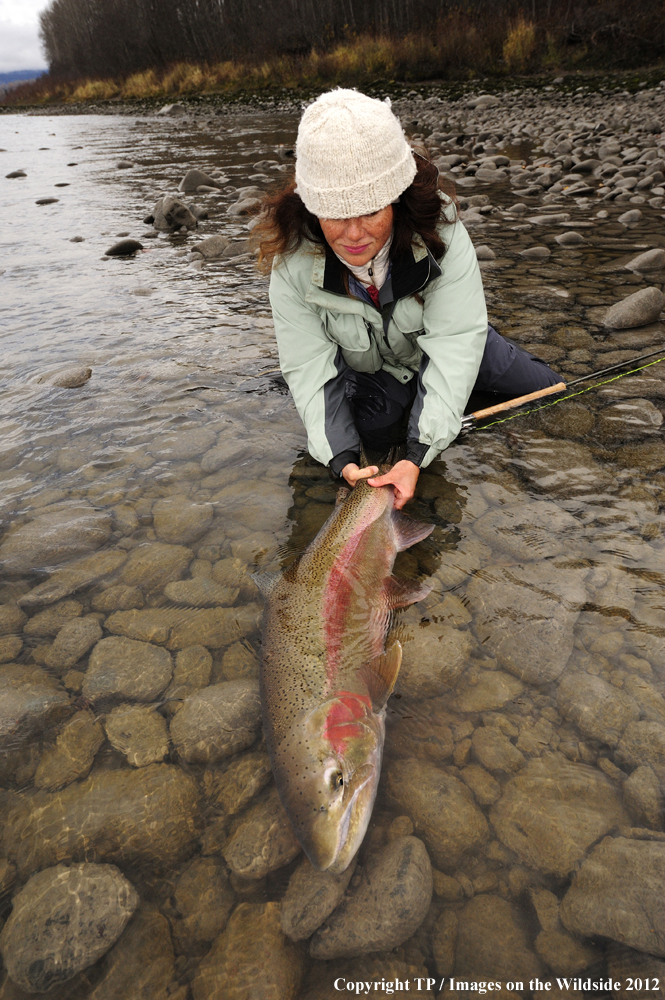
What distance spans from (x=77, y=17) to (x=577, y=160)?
77713 mm

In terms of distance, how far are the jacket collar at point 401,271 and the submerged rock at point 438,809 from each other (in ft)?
7.34

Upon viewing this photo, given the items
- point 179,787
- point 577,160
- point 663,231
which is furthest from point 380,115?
point 577,160

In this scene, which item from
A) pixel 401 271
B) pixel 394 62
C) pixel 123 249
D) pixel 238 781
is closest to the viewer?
pixel 238 781

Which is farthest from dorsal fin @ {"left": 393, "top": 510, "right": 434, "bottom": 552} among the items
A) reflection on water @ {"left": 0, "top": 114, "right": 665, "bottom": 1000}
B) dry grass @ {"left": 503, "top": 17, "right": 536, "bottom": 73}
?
dry grass @ {"left": 503, "top": 17, "right": 536, "bottom": 73}

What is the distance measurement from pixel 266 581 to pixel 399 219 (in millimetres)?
1864

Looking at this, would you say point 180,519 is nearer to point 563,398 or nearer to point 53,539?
point 53,539

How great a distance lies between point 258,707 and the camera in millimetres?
2451

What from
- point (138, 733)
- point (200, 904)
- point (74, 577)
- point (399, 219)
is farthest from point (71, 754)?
point (399, 219)

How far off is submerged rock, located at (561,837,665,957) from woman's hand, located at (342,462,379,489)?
1893 mm

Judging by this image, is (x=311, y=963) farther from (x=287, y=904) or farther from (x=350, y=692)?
(x=350, y=692)

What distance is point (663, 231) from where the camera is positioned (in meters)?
7.68

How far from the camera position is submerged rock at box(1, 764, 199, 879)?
2.08m

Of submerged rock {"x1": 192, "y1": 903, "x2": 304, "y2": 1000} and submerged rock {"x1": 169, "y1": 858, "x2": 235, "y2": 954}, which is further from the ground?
submerged rock {"x1": 169, "y1": 858, "x2": 235, "y2": 954}

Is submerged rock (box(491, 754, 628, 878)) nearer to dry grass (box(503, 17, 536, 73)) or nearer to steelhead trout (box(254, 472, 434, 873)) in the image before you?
steelhead trout (box(254, 472, 434, 873))
